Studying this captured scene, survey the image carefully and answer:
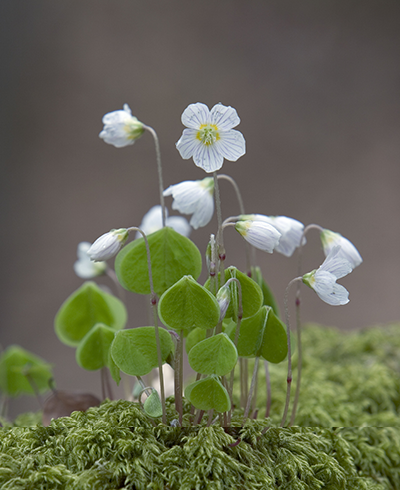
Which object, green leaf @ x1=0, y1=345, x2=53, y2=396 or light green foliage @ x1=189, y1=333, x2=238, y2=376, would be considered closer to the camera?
light green foliage @ x1=189, y1=333, x2=238, y2=376

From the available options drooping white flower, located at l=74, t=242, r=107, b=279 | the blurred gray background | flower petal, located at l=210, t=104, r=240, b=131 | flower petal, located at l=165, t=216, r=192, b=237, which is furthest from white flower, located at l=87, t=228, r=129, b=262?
the blurred gray background

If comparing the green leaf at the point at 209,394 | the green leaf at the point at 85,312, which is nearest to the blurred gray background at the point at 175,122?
the green leaf at the point at 85,312

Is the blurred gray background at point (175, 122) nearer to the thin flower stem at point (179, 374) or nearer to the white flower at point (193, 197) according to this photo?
the white flower at point (193, 197)

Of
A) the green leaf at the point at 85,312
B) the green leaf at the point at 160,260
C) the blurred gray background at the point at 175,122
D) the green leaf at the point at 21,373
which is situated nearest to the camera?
the green leaf at the point at 160,260

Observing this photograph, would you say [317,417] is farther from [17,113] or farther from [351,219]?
[17,113]

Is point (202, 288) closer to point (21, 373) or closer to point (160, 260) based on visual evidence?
point (160, 260)

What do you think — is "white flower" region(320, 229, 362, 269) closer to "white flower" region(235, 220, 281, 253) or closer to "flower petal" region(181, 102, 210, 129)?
"white flower" region(235, 220, 281, 253)
